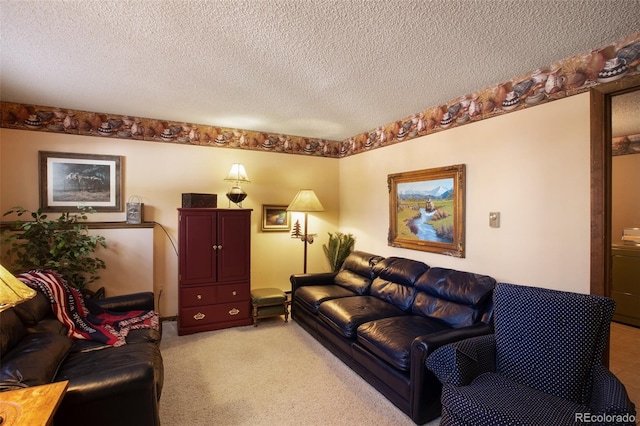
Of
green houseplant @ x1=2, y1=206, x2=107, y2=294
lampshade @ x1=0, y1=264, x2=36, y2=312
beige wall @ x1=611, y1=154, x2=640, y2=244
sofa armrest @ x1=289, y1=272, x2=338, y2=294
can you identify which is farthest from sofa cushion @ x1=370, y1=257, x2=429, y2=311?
beige wall @ x1=611, y1=154, x2=640, y2=244

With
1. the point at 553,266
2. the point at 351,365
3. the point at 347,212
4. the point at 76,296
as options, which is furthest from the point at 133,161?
the point at 553,266

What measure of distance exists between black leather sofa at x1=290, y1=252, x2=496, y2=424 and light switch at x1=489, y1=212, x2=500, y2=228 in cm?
48

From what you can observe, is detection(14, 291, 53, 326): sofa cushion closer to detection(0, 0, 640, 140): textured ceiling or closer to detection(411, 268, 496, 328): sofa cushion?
detection(0, 0, 640, 140): textured ceiling

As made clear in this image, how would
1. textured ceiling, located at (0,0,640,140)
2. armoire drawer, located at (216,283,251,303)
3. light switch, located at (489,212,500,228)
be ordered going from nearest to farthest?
textured ceiling, located at (0,0,640,140) → light switch, located at (489,212,500,228) → armoire drawer, located at (216,283,251,303)

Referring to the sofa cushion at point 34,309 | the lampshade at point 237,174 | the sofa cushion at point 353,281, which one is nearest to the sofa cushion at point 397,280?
the sofa cushion at point 353,281

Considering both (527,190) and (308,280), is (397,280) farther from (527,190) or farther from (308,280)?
(527,190)

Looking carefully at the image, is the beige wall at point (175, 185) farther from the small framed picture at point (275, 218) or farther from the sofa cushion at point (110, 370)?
the sofa cushion at point (110, 370)

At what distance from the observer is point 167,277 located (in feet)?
13.4

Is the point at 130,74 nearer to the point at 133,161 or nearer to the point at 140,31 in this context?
the point at 140,31

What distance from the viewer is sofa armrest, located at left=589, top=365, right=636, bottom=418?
1.43 meters

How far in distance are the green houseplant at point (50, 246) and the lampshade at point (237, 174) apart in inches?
66.6

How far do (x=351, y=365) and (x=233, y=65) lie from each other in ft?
9.13

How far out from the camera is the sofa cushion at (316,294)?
354cm

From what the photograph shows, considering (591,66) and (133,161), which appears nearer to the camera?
(591,66)
